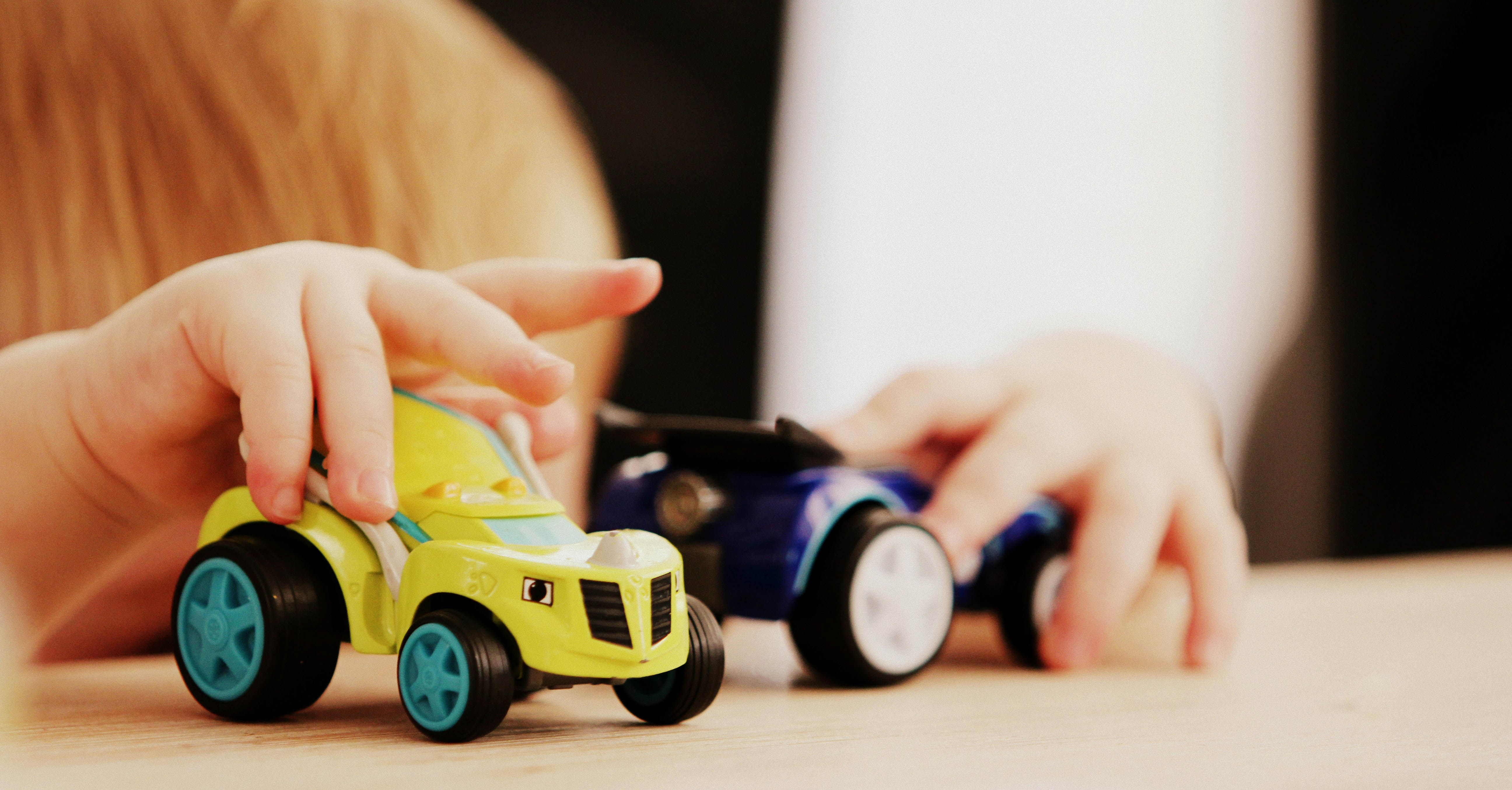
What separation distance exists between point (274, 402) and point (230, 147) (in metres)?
0.46

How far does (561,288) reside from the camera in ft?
1.45

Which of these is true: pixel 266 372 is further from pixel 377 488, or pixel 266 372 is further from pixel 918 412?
pixel 918 412

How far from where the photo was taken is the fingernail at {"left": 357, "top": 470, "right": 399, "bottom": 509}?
13.9 inches

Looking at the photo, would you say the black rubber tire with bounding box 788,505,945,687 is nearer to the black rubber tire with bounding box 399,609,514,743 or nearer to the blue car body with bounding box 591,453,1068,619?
the blue car body with bounding box 591,453,1068,619

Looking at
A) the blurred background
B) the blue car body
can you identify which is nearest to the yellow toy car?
the blue car body

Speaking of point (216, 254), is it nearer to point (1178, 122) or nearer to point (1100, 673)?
point (1100, 673)

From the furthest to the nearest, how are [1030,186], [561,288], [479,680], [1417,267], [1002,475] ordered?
[1417,267] → [1030,186] → [1002,475] → [561,288] → [479,680]

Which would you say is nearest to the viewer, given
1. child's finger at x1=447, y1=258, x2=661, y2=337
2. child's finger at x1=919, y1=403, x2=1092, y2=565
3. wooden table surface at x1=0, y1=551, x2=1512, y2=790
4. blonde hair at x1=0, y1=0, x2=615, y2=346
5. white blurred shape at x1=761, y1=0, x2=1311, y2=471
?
wooden table surface at x1=0, y1=551, x2=1512, y2=790

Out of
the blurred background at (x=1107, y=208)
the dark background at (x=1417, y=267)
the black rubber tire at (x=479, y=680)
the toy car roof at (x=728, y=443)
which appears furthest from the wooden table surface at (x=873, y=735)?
the dark background at (x=1417, y=267)

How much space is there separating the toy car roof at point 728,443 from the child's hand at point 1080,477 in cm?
9

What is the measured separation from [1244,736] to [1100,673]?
0.18 metres

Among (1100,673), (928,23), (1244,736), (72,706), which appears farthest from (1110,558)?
(928,23)

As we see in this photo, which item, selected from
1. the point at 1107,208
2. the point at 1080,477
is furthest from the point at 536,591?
the point at 1107,208

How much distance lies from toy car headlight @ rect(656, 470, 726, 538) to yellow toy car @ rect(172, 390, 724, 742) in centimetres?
13
